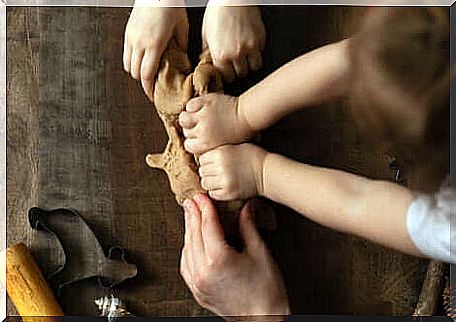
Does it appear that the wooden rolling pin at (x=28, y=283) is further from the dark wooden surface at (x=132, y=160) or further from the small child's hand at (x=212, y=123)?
the small child's hand at (x=212, y=123)

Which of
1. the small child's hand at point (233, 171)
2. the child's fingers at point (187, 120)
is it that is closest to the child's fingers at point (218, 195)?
the small child's hand at point (233, 171)

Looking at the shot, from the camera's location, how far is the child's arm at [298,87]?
1.26 metres

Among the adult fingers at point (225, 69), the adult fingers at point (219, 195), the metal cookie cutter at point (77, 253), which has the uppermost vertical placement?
the adult fingers at point (225, 69)

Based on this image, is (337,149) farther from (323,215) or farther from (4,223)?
(4,223)

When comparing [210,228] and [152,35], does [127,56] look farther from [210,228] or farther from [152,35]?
[210,228]

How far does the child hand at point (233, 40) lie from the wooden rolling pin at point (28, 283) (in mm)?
400

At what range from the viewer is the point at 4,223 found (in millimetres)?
1331

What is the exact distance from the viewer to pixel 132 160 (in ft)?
4.27

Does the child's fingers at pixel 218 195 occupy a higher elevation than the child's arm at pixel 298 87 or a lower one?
lower

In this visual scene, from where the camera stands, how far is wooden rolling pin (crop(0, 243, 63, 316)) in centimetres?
131

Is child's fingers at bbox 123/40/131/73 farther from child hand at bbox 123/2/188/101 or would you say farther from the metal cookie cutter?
the metal cookie cutter

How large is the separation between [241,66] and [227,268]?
29 cm

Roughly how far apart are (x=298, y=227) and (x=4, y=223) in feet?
1.45

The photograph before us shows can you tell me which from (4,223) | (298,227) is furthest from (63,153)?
(298,227)
